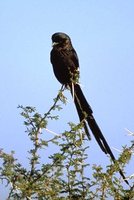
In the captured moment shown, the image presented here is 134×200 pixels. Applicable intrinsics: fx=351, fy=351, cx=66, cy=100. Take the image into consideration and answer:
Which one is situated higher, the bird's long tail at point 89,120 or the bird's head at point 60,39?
the bird's head at point 60,39

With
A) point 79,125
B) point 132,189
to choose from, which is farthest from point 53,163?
point 132,189

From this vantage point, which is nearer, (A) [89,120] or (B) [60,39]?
(A) [89,120]

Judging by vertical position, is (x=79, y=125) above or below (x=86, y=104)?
below

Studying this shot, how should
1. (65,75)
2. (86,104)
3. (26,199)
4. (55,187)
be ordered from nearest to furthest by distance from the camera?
(26,199)
(55,187)
(86,104)
(65,75)

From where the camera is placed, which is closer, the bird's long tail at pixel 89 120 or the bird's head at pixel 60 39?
the bird's long tail at pixel 89 120

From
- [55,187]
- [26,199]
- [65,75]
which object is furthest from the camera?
[65,75]

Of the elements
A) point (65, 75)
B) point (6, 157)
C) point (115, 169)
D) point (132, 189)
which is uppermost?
point (65, 75)

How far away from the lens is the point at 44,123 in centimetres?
319

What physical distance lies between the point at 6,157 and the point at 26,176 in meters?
A: 0.25

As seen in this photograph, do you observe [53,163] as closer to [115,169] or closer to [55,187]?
[55,187]

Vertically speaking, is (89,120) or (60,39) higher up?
(60,39)

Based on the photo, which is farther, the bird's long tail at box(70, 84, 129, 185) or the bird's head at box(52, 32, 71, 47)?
the bird's head at box(52, 32, 71, 47)

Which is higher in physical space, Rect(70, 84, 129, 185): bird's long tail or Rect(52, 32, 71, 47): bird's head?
Rect(52, 32, 71, 47): bird's head

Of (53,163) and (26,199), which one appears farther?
(53,163)
